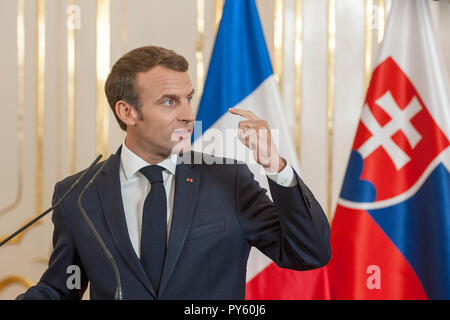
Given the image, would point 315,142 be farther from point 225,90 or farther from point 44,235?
point 44,235

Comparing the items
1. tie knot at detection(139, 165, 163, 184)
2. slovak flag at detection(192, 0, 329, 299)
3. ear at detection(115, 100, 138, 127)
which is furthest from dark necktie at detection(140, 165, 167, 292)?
slovak flag at detection(192, 0, 329, 299)

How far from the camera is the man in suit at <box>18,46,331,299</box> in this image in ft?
4.21

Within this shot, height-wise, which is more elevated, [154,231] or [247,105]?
[247,105]

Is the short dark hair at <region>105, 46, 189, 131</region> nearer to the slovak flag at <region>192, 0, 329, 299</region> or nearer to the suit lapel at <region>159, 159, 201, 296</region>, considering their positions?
the suit lapel at <region>159, 159, 201, 296</region>

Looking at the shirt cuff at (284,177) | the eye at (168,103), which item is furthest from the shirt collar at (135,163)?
the shirt cuff at (284,177)

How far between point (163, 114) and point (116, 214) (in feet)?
1.08

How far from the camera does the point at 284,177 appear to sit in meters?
1.26

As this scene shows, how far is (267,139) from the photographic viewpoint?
1216 mm

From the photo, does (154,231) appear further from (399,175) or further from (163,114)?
(399,175)

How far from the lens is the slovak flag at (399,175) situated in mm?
2043

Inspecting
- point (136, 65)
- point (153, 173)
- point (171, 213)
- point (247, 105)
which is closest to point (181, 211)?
point (171, 213)

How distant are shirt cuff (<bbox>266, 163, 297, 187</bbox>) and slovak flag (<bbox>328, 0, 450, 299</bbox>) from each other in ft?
3.13

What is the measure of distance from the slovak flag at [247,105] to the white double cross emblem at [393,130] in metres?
0.34

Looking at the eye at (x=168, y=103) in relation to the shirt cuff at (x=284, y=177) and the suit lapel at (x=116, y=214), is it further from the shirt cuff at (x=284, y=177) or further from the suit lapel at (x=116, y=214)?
the shirt cuff at (x=284, y=177)
